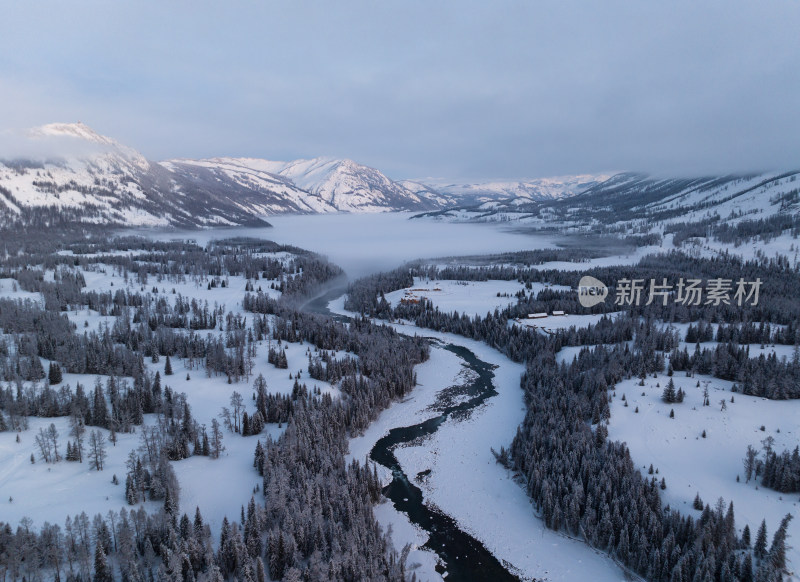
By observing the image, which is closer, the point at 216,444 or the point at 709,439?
the point at 216,444

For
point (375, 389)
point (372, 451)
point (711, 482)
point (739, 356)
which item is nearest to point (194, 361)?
point (375, 389)

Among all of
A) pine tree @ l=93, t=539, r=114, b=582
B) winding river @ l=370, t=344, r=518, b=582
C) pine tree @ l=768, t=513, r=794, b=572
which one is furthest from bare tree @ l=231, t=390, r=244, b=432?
pine tree @ l=768, t=513, r=794, b=572

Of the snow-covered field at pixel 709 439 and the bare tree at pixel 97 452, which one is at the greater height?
the snow-covered field at pixel 709 439

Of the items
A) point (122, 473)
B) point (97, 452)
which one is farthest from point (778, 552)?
point (97, 452)

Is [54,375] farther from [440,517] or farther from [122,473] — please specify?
[440,517]

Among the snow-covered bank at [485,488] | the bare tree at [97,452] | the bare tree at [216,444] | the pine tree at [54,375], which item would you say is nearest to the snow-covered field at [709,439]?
the snow-covered bank at [485,488]

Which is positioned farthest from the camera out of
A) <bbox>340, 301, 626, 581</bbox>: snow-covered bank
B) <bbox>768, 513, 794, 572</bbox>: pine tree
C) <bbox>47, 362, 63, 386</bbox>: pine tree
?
<bbox>47, 362, 63, 386</bbox>: pine tree

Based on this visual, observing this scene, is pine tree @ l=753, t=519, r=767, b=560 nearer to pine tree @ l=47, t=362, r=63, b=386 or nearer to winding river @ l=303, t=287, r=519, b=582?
winding river @ l=303, t=287, r=519, b=582

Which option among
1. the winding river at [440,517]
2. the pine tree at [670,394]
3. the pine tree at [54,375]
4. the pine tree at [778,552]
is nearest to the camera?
the pine tree at [778,552]

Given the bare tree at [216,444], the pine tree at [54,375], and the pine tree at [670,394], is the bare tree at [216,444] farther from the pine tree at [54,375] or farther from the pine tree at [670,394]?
the pine tree at [670,394]
